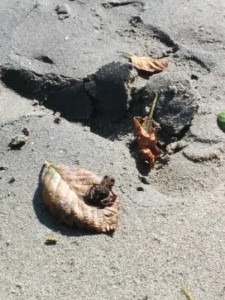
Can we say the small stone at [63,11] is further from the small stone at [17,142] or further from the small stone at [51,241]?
the small stone at [51,241]

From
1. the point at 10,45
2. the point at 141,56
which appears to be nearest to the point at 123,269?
the point at 141,56

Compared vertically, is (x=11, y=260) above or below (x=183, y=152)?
below

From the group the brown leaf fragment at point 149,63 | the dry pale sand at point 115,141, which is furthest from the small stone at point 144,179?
the brown leaf fragment at point 149,63

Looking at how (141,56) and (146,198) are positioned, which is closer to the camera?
(146,198)

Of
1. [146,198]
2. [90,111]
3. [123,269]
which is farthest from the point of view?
[90,111]

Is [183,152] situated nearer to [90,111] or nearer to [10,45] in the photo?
[90,111]

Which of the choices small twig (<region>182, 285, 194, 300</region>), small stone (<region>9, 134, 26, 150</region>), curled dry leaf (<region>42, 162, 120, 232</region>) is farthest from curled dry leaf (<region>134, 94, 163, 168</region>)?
small twig (<region>182, 285, 194, 300</region>)
